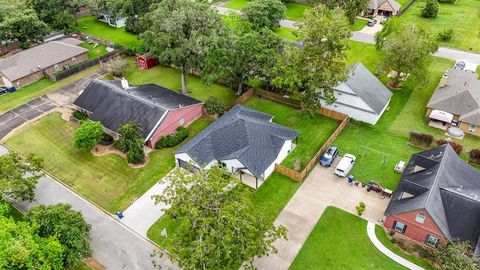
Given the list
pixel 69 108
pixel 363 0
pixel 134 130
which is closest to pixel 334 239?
pixel 134 130

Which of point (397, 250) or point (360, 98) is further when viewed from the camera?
point (360, 98)

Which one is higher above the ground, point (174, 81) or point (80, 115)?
point (80, 115)

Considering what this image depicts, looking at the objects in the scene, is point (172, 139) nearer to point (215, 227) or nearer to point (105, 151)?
point (105, 151)

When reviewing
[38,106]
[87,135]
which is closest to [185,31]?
[87,135]

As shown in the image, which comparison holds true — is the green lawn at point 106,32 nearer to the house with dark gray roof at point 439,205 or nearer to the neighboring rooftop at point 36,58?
the neighboring rooftop at point 36,58

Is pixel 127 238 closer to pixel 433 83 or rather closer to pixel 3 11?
pixel 433 83
